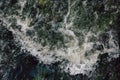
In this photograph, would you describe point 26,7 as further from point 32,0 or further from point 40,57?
point 40,57

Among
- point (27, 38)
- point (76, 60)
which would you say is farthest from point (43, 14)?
point (76, 60)

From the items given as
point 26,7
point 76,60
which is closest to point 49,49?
point 76,60

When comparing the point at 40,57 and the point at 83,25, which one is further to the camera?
the point at 40,57

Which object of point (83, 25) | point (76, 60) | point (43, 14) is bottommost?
point (76, 60)

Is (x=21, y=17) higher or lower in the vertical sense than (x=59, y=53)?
higher

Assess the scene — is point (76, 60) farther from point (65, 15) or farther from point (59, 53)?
point (65, 15)

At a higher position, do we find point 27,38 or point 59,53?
point 27,38
